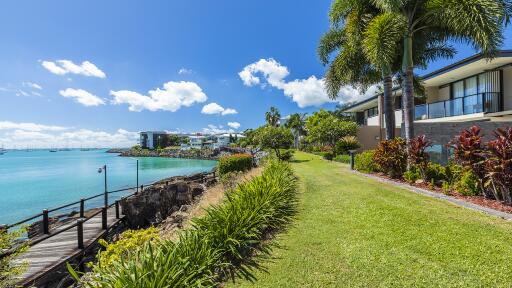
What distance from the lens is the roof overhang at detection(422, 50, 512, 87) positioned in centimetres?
1306

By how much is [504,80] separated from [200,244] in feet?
62.4

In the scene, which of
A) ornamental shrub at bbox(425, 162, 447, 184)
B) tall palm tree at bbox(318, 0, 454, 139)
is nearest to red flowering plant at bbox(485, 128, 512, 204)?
ornamental shrub at bbox(425, 162, 447, 184)

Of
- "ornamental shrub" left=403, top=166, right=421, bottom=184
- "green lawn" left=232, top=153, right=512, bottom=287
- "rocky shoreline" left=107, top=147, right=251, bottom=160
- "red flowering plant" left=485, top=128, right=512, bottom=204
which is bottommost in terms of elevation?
→ "rocky shoreline" left=107, top=147, right=251, bottom=160

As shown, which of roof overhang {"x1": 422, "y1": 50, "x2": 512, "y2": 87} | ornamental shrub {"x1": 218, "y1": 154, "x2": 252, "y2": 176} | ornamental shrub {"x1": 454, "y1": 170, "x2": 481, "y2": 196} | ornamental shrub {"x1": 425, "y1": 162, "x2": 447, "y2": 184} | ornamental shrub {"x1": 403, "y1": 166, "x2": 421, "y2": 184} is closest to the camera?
ornamental shrub {"x1": 454, "y1": 170, "x2": 481, "y2": 196}

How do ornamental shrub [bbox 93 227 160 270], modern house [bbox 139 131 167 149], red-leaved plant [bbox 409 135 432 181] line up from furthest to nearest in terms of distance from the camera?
modern house [bbox 139 131 167 149], red-leaved plant [bbox 409 135 432 181], ornamental shrub [bbox 93 227 160 270]

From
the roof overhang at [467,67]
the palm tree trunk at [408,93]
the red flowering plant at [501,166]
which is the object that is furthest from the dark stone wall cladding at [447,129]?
the roof overhang at [467,67]

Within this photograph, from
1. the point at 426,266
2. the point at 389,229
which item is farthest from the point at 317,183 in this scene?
the point at 426,266

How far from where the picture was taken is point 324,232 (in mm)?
5434

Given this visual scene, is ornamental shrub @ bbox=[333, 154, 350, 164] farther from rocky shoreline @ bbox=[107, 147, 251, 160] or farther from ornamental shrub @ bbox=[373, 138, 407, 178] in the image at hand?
rocky shoreline @ bbox=[107, 147, 251, 160]

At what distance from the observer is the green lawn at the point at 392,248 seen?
3.61 meters

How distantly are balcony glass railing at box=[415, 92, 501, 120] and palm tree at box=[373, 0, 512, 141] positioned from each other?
14.8 feet

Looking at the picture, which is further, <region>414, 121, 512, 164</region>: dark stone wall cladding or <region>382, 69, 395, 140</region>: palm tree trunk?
<region>382, 69, 395, 140</region>: palm tree trunk

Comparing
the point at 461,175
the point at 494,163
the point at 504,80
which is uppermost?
the point at 504,80

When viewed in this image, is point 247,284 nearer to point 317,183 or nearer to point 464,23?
point 317,183
